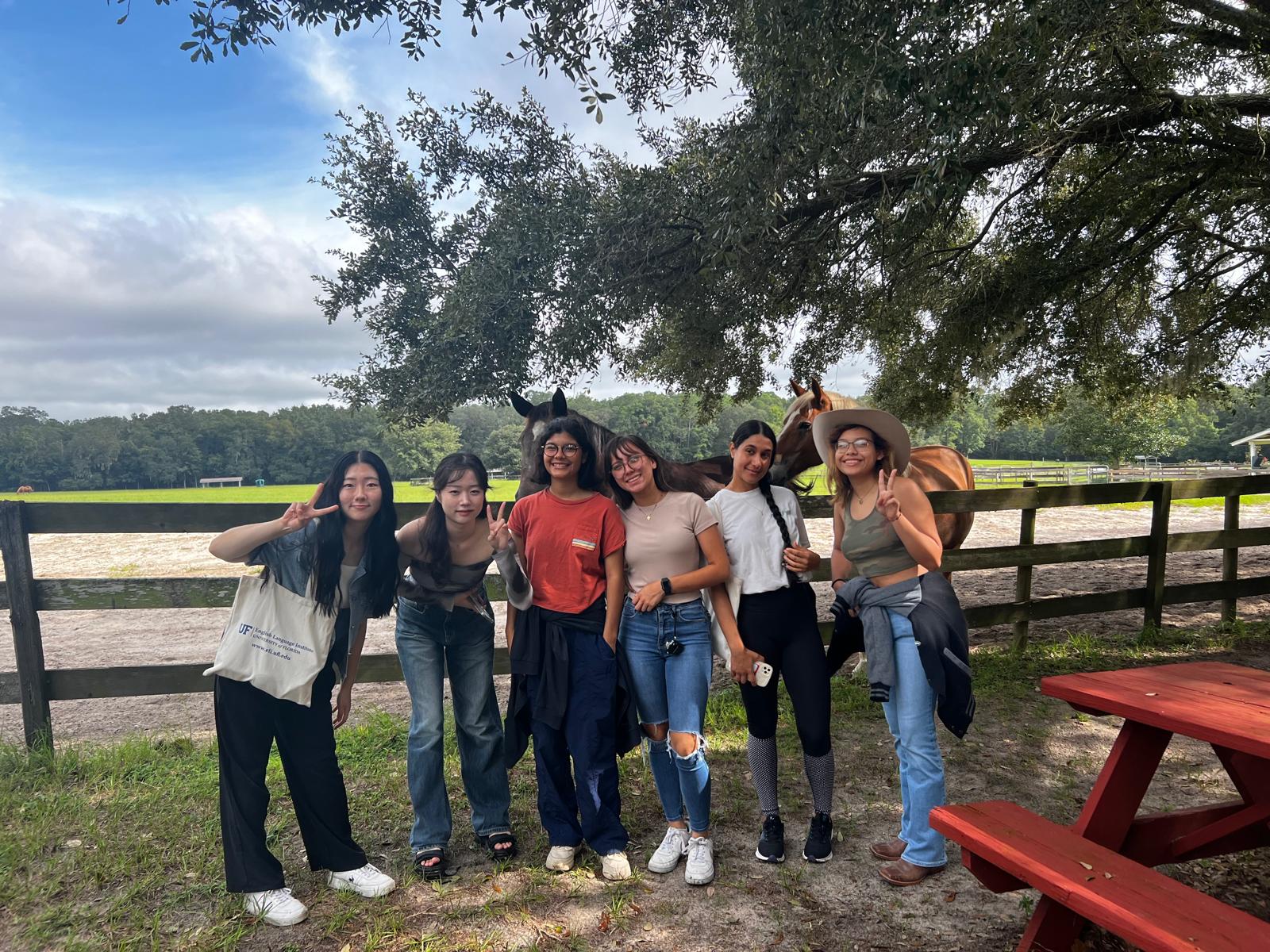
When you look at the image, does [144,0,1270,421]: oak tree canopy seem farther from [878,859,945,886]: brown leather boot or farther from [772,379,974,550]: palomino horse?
[878,859,945,886]: brown leather boot

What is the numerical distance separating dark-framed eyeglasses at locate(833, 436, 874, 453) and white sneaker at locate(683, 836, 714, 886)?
5.72 feet

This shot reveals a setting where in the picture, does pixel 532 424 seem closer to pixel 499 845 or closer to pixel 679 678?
pixel 679 678

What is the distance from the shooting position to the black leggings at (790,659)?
304 cm

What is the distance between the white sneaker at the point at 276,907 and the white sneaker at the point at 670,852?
1363mm

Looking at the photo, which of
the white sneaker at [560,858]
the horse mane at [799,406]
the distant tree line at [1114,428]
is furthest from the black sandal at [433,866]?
the distant tree line at [1114,428]

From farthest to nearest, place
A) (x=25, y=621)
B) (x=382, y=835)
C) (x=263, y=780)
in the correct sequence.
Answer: (x=25, y=621) → (x=382, y=835) → (x=263, y=780)

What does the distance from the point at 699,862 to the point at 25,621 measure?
3934 millimetres

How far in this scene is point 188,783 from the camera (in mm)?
3852

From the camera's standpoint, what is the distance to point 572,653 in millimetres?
3074

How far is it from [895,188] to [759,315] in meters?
2.11

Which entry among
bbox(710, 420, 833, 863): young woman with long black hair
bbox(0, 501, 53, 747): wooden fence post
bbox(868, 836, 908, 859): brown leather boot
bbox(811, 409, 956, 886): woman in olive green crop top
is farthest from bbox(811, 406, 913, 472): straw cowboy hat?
bbox(0, 501, 53, 747): wooden fence post

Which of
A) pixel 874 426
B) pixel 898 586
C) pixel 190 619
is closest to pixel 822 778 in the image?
pixel 898 586

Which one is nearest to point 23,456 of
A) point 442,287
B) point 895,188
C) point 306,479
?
point 306,479

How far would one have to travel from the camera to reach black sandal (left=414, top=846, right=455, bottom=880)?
9.84 feet
